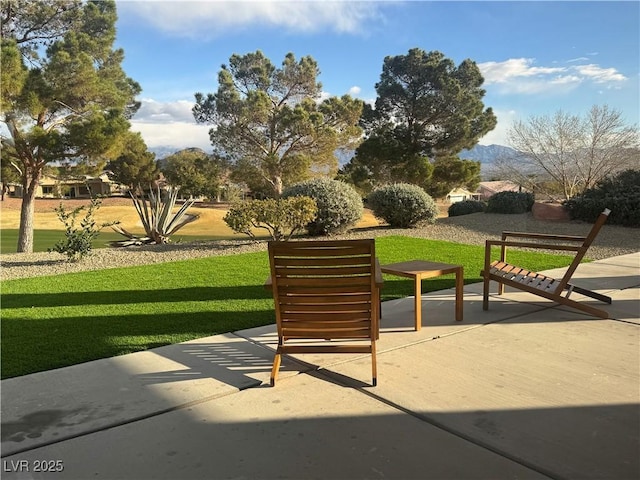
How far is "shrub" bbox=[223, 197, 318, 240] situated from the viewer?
9.26 metres

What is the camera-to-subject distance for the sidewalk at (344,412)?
2.26 meters

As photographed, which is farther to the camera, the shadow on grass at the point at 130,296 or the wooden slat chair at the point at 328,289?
the shadow on grass at the point at 130,296

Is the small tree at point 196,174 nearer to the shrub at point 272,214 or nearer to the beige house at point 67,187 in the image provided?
the beige house at point 67,187

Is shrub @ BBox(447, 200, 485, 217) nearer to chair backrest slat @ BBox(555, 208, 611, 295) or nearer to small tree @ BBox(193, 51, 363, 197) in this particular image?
small tree @ BBox(193, 51, 363, 197)

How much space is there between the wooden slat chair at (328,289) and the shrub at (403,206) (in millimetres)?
10170

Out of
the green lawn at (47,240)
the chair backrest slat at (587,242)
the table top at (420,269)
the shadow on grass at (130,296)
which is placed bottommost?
Answer: the green lawn at (47,240)

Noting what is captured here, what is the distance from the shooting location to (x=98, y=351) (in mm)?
3838

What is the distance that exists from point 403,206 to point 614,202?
565 cm

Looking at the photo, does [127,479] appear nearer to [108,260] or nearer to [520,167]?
[108,260]

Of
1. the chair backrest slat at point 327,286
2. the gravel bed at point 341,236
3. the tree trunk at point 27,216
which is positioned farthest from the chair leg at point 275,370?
the tree trunk at point 27,216

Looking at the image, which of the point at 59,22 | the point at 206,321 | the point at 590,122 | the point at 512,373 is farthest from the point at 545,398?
the point at 590,122

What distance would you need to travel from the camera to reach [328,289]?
3.15 m

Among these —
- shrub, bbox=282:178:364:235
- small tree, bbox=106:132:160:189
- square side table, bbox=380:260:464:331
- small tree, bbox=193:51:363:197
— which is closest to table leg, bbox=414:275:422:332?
square side table, bbox=380:260:464:331

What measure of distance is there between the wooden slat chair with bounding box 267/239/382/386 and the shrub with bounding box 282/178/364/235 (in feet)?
26.3
